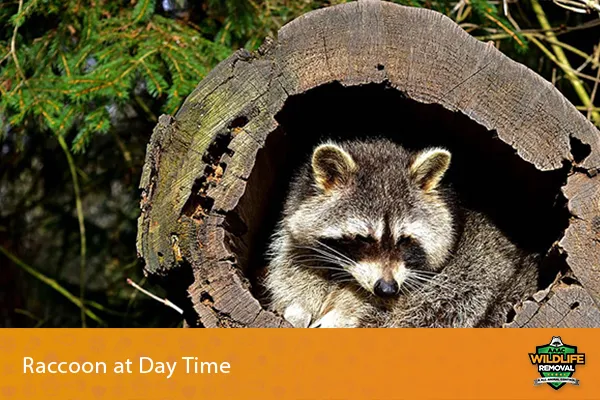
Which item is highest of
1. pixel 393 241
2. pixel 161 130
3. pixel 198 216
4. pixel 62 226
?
pixel 161 130

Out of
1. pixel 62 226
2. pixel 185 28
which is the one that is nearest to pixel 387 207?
pixel 185 28

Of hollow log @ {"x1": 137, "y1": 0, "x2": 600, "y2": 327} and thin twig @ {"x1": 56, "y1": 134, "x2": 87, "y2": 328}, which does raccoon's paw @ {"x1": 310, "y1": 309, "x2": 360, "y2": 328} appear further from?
thin twig @ {"x1": 56, "y1": 134, "x2": 87, "y2": 328}

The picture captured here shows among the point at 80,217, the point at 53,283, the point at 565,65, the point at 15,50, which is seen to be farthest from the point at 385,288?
the point at 53,283

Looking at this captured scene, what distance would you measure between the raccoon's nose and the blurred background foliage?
5.58ft

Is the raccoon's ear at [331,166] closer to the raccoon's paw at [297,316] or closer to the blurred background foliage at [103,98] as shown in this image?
the raccoon's paw at [297,316]

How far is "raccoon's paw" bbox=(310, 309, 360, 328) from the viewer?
4.00 metres

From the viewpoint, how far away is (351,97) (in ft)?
13.6

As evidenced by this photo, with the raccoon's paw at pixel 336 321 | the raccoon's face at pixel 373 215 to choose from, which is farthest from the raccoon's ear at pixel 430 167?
the raccoon's paw at pixel 336 321

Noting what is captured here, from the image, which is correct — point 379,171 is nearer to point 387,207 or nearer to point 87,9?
point 387,207

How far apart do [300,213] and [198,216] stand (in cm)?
78

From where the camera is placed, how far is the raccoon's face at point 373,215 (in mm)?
3953

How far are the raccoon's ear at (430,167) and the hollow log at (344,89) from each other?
244mm

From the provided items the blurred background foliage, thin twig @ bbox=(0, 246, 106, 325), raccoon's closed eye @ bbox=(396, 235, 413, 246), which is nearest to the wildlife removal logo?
raccoon's closed eye @ bbox=(396, 235, 413, 246)

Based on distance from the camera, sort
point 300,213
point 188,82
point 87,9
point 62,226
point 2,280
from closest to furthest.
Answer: point 300,213 → point 188,82 → point 87,9 → point 62,226 → point 2,280
